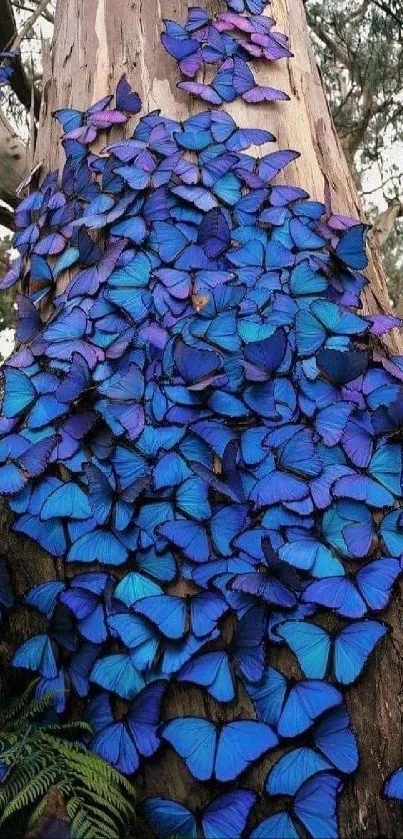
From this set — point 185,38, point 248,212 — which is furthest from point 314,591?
point 185,38

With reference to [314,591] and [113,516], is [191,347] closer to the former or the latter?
[113,516]

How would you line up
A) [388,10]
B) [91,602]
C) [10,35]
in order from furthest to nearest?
[388,10] < [10,35] < [91,602]

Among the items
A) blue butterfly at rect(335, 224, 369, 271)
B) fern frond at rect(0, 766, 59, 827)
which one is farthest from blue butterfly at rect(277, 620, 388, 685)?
blue butterfly at rect(335, 224, 369, 271)

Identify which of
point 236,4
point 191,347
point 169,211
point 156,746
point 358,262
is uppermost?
point 236,4

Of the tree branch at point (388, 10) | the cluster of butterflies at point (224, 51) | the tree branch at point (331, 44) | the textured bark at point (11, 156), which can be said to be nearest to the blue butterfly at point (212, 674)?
the cluster of butterflies at point (224, 51)

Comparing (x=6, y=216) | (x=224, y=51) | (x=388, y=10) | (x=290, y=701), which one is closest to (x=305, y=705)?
(x=290, y=701)

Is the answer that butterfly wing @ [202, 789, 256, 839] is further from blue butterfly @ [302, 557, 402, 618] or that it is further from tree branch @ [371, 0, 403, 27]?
tree branch @ [371, 0, 403, 27]

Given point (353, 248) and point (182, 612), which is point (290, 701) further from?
point (353, 248)
